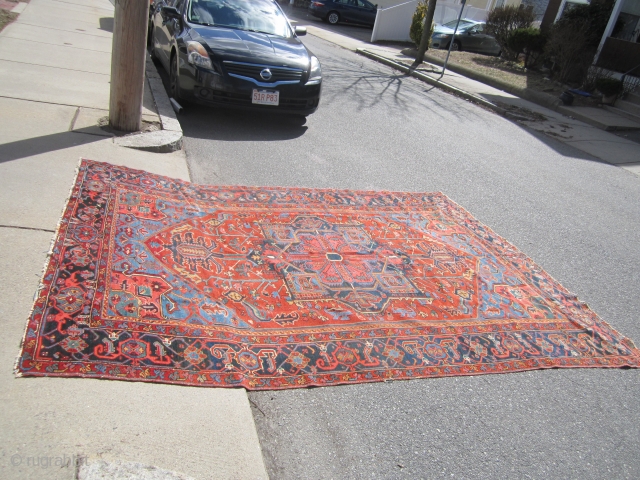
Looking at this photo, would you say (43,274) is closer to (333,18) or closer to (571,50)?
(571,50)

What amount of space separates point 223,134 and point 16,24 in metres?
6.50

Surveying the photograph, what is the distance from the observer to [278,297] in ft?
13.0

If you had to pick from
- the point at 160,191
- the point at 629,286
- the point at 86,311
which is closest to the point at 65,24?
the point at 160,191

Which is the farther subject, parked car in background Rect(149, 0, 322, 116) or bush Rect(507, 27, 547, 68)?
bush Rect(507, 27, 547, 68)

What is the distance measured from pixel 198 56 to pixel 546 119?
815cm

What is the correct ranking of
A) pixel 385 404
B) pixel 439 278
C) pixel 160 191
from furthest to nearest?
pixel 160 191 < pixel 439 278 < pixel 385 404

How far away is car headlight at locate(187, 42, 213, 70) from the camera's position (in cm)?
723

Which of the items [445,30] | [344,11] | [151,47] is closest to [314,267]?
[151,47]

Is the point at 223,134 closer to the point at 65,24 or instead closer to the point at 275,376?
the point at 275,376

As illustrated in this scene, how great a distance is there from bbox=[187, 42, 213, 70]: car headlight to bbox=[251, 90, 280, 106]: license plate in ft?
2.21

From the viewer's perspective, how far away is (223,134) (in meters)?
7.39

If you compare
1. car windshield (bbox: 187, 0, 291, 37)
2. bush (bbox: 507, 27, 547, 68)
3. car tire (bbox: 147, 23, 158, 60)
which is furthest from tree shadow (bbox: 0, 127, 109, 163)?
bush (bbox: 507, 27, 547, 68)

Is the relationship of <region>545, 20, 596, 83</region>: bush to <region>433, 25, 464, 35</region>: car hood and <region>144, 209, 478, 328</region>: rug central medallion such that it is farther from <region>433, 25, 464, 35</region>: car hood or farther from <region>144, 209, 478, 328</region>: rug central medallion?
<region>144, 209, 478, 328</region>: rug central medallion

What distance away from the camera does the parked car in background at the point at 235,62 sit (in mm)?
7254
